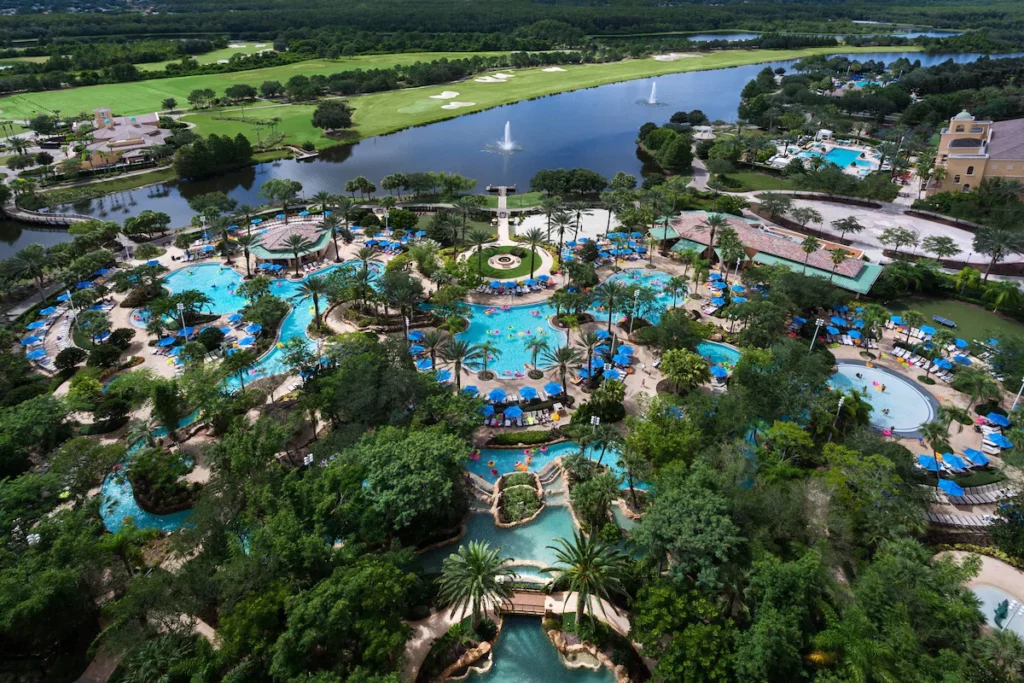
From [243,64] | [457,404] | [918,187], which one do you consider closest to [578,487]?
[457,404]

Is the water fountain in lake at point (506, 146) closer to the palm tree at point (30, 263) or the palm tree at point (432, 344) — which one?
the palm tree at point (432, 344)

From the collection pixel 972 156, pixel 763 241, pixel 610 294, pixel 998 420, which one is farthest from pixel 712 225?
pixel 972 156

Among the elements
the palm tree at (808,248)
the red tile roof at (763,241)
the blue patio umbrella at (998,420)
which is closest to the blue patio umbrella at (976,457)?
the blue patio umbrella at (998,420)

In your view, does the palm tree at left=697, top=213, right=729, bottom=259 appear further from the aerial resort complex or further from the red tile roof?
the aerial resort complex

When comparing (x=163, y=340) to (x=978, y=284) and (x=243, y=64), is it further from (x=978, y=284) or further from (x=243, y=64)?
(x=243, y=64)

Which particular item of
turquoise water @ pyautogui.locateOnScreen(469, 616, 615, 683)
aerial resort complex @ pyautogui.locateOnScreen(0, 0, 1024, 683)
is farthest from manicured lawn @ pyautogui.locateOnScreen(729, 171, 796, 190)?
turquoise water @ pyautogui.locateOnScreen(469, 616, 615, 683)

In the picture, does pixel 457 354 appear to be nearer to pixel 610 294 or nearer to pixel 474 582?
pixel 610 294
